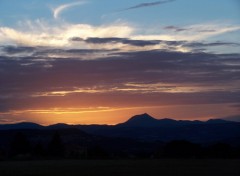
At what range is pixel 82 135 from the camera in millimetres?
161875

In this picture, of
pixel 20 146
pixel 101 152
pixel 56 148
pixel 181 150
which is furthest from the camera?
pixel 20 146

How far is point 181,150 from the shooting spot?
8200cm

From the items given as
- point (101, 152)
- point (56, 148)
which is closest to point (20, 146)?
point (56, 148)

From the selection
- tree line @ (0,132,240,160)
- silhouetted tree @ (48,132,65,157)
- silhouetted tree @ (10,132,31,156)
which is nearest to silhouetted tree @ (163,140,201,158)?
tree line @ (0,132,240,160)

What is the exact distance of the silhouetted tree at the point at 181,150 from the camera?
77100 millimetres

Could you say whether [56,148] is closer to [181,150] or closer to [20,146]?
[20,146]

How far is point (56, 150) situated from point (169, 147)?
1898cm

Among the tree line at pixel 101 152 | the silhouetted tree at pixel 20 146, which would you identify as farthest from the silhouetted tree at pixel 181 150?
the silhouetted tree at pixel 20 146

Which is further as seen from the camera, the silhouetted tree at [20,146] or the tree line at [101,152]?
the silhouetted tree at [20,146]

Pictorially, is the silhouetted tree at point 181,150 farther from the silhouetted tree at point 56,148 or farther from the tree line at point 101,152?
the silhouetted tree at point 56,148

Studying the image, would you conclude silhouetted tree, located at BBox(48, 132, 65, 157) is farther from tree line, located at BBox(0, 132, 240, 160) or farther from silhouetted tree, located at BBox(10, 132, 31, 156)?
silhouetted tree, located at BBox(10, 132, 31, 156)

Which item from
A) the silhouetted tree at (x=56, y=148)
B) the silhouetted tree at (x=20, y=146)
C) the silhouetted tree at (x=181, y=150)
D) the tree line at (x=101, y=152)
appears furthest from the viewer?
the silhouetted tree at (x=20, y=146)

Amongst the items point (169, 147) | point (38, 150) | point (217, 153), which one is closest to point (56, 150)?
point (38, 150)

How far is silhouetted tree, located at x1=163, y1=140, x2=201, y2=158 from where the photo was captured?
77.1 m
